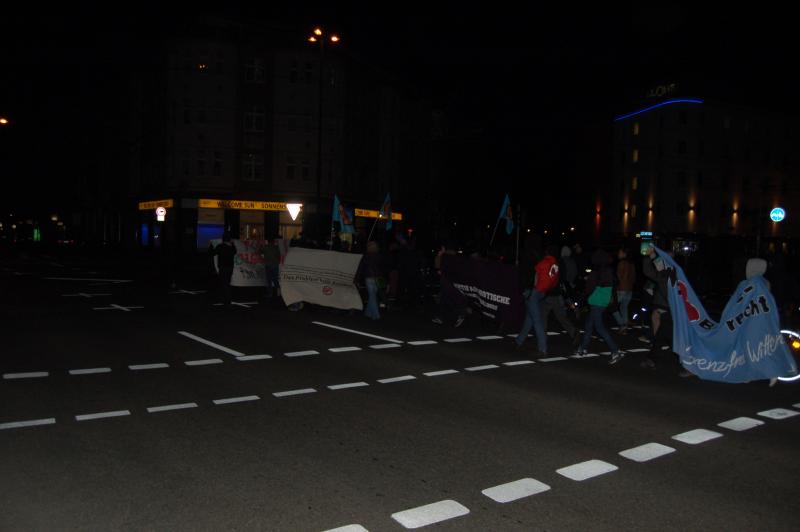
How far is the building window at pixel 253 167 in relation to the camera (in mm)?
46656

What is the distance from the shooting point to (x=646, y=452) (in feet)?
19.3

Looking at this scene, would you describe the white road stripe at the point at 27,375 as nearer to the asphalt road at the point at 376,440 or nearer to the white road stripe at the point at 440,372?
the asphalt road at the point at 376,440

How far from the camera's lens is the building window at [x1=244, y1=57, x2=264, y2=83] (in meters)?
46.1

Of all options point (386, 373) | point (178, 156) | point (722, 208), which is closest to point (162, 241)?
point (178, 156)

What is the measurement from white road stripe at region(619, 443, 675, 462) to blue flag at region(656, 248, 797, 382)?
11.1ft

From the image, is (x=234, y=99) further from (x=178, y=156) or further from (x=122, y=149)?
(x=122, y=149)

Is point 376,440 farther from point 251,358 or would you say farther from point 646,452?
point 251,358

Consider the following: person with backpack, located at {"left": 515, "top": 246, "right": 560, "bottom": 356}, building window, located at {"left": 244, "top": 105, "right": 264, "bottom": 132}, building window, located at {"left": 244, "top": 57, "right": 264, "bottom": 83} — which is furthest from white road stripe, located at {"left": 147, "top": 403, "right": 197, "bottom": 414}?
building window, located at {"left": 244, "top": 57, "right": 264, "bottom": 83}

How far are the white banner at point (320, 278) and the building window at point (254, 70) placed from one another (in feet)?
108

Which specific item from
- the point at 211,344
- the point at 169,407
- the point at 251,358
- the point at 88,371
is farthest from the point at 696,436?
the point at 211,344

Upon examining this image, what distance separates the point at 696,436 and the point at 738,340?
9.86 ft

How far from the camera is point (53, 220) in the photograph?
91.6m

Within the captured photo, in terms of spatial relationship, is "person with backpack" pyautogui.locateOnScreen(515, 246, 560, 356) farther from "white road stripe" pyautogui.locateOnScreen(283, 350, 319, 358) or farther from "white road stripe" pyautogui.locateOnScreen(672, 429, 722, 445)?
"white road stripe" pyautogui.locateOnScreen(672, 429, 722, 445)

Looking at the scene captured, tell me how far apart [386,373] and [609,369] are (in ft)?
10.8
